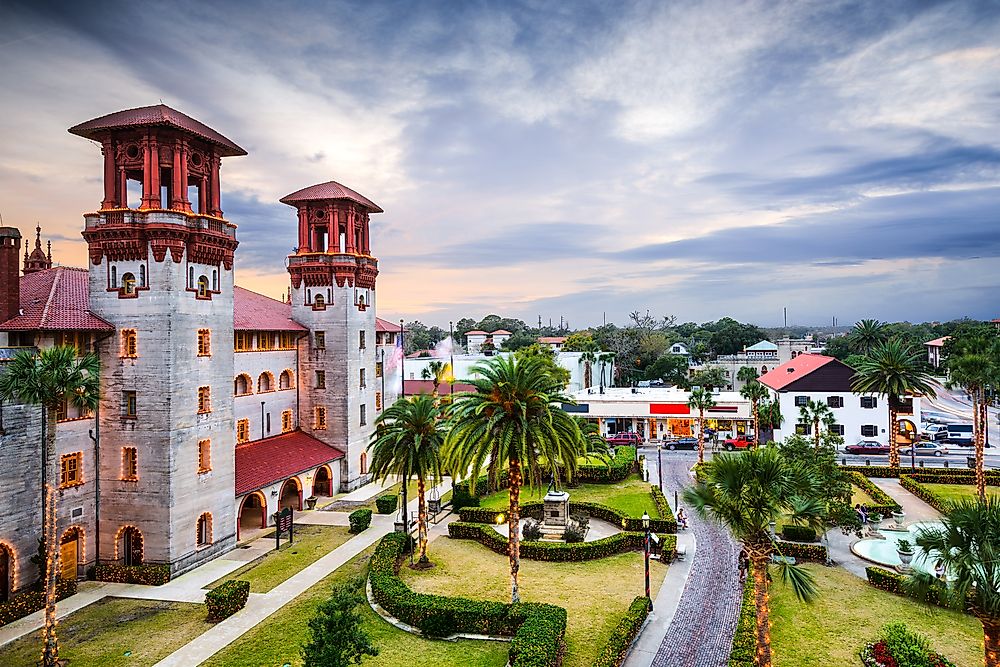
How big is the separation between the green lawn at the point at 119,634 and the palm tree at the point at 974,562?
1063 inches

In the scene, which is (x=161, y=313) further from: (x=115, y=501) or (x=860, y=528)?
(x=860, y=528)

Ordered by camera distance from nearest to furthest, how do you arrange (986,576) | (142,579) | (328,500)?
1. (986,576)
2. (142,579)
3. (328,500)

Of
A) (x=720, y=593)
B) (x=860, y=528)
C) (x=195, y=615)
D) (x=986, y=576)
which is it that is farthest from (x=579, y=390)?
(x=986, y=576)

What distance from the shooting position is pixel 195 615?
2828cm

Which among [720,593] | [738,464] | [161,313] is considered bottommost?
[720,593]

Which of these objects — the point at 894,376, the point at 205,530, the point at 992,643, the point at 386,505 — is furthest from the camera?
the point at 894,376

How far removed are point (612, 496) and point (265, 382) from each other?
2863cm

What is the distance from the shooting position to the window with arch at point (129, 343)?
33906 millimetres

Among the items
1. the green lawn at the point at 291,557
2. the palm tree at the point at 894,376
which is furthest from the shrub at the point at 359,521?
the palm tree at the point at 894,376

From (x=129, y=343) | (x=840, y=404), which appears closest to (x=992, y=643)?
(x=129, y=343)

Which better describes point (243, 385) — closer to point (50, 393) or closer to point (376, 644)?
point (50, 393)

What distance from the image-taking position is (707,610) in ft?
91.6

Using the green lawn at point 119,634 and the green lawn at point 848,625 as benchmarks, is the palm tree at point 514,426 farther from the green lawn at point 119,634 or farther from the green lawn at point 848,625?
the green lawn at point 119,634

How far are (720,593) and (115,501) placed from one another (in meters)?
31.4
